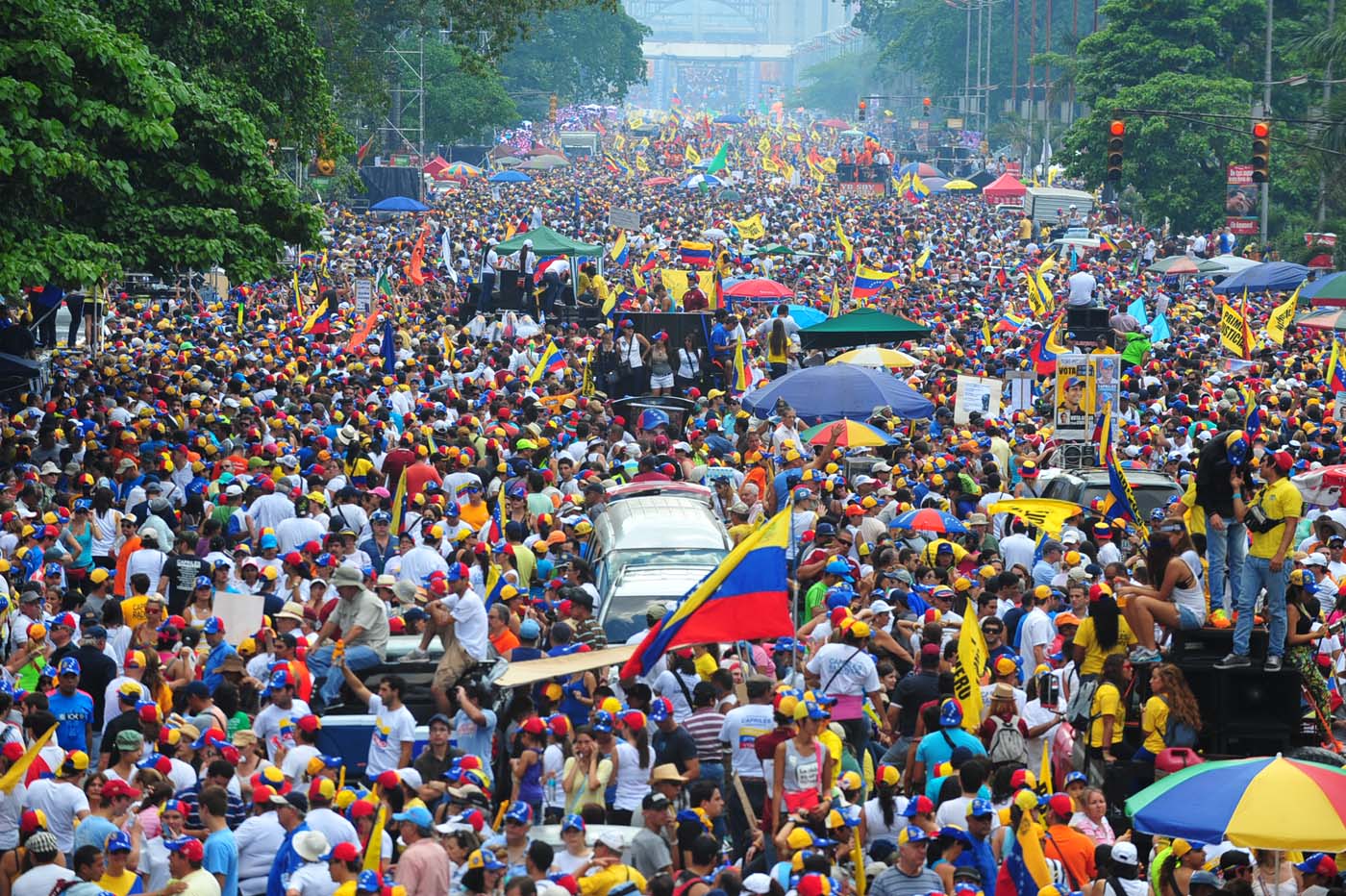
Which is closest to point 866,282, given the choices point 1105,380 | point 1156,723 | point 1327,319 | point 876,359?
point 1327,319

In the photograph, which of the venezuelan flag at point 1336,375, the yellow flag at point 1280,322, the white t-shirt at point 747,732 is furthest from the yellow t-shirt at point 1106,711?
the yellow flag at point 1280,322

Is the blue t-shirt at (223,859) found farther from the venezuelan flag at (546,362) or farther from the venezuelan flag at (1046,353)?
the venezuelan flag at (1046,353)

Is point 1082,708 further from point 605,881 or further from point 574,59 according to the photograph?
point 574,59

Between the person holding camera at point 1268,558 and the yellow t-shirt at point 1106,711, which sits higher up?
the person holding camera at point 1268,558

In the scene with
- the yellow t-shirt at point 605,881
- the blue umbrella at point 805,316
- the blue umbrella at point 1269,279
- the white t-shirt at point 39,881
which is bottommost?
the blue umbrella at point 1269,279

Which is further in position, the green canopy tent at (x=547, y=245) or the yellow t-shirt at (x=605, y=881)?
the green canopy tent at (x=547, y=245)
